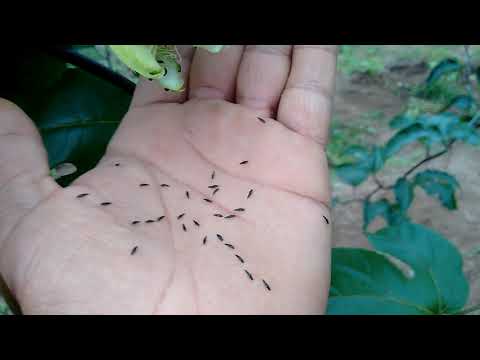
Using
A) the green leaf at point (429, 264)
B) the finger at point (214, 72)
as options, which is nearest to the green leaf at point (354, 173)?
the green leaf at point (429, 264)

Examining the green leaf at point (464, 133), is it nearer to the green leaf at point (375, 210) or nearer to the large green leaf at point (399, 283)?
the green leaf at point (375, 210)

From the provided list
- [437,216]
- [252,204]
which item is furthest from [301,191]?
[437,216]

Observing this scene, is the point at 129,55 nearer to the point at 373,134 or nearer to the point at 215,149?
the point at 215,149

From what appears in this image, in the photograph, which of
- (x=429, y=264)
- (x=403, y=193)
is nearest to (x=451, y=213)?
(x=403, y=193)

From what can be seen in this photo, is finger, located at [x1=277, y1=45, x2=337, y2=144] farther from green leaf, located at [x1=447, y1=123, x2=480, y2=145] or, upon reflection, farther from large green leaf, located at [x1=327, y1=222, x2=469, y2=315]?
green leaf, located at [x1=447, y1=123, x2=480, y2=145]
